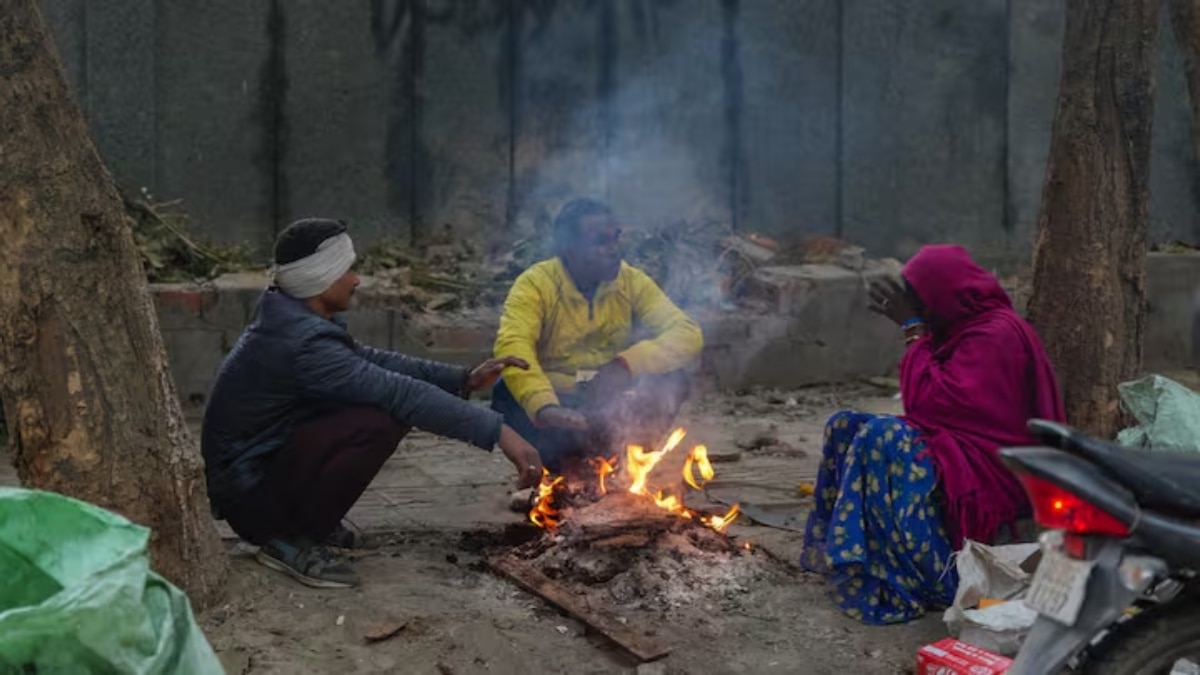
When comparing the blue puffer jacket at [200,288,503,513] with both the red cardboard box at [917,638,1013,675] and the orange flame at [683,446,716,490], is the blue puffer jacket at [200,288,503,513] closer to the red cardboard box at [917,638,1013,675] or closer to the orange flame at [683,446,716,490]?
the orange flame at [683,446,716,490]

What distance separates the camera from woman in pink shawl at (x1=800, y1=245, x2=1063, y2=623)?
4461 millimetres

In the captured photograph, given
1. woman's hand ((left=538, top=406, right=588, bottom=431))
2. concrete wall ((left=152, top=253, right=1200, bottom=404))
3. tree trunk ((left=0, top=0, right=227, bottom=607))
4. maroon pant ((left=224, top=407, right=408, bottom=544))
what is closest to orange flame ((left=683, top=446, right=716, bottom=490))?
→ woman's hand ((left=538, top=406, right=588, bottom=431))

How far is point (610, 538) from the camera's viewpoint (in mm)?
4891

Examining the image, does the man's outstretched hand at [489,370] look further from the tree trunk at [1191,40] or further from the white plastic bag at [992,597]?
the tree trunk at [1191,40]

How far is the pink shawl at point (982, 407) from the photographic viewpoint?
4.44 meters

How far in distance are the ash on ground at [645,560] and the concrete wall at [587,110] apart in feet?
16.1

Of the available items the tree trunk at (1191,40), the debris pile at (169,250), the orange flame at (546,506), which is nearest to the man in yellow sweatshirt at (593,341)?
the orange flame at (546,506)

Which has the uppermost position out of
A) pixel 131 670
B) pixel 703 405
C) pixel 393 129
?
pixel 393 129

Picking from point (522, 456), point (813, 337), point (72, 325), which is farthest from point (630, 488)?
point (813, 337)

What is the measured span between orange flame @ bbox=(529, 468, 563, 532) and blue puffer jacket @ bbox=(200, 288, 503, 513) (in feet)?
2.70

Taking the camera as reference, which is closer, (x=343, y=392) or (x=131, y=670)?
(x=131, y=670)

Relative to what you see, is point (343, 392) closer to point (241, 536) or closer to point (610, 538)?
point (241, 536)

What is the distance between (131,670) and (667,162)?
7725mm

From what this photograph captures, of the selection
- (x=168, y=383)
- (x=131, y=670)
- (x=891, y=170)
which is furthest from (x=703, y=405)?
(x=131, y=670)
